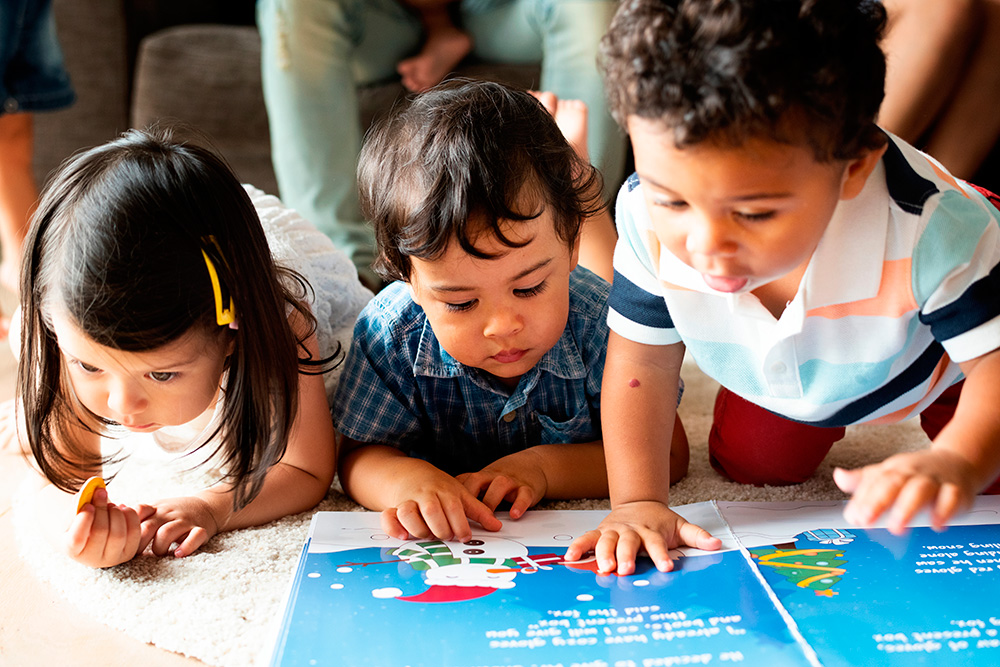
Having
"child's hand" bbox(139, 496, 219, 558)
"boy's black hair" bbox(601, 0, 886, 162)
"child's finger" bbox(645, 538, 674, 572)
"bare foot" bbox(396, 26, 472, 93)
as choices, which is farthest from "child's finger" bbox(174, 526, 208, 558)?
"bare foot" bbox(396, 26, 472, 93)

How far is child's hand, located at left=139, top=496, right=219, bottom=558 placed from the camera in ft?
2.25

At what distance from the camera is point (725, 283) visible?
556 mm

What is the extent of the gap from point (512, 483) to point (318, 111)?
755mm

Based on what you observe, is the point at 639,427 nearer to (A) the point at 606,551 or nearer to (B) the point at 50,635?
(A) the point at 606,551

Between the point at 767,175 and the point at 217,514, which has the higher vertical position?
the point at 767,175

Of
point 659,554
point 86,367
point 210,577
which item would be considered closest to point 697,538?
point 659,554

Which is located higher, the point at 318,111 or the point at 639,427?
the point at 318,111

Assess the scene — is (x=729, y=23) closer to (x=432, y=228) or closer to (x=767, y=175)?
(x=767, y=175)

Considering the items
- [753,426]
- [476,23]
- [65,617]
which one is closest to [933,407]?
[753,426]

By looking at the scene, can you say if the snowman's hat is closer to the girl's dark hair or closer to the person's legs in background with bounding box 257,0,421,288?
the girl's dark hair

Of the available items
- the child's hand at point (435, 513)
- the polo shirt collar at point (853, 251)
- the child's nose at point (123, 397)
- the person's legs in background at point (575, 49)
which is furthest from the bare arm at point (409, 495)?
the person's legs in background at point (575, 49)

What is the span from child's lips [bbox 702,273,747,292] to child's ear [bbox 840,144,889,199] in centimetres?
8

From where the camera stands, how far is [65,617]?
0.62m

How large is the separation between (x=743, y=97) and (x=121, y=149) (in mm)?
444
